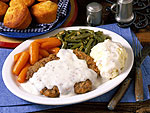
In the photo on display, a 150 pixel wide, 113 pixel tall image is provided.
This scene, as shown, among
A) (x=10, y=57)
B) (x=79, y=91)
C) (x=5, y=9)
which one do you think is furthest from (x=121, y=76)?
(x=5, y=9)

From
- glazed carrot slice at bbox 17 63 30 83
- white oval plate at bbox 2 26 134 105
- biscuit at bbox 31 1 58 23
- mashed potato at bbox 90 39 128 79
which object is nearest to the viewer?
white oval plate at bbox 2 26 134 105

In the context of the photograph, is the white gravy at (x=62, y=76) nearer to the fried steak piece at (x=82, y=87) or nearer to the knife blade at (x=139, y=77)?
the fried steak piece at (x=82, y=87)

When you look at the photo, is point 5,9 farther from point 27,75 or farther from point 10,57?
point 27,75

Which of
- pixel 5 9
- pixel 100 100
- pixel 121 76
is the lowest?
pixel 100 100

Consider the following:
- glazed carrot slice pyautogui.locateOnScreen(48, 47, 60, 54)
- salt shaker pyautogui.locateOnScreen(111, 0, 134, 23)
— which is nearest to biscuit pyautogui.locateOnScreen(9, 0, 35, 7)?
glazed carrot slice pyautogui.locateOnScreen(48, 47, 60, 54)

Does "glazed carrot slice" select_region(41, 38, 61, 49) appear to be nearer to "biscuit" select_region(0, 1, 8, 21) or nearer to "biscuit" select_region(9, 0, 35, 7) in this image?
"biscuit" select_region(9, 0, 35, 7)

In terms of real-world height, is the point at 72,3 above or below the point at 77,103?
above

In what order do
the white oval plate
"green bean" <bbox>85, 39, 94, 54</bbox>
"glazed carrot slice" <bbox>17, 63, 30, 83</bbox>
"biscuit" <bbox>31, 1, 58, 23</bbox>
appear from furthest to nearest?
1. "biscuit" <bbox>31, 1, 58, 23</bbox>
2. "green bean" <bbox>85, 39, 94, 54</bbox>
3. "glazed carrot slice" <bbox>17, 63, 30, 83</bbox>
4. the white oval plate
